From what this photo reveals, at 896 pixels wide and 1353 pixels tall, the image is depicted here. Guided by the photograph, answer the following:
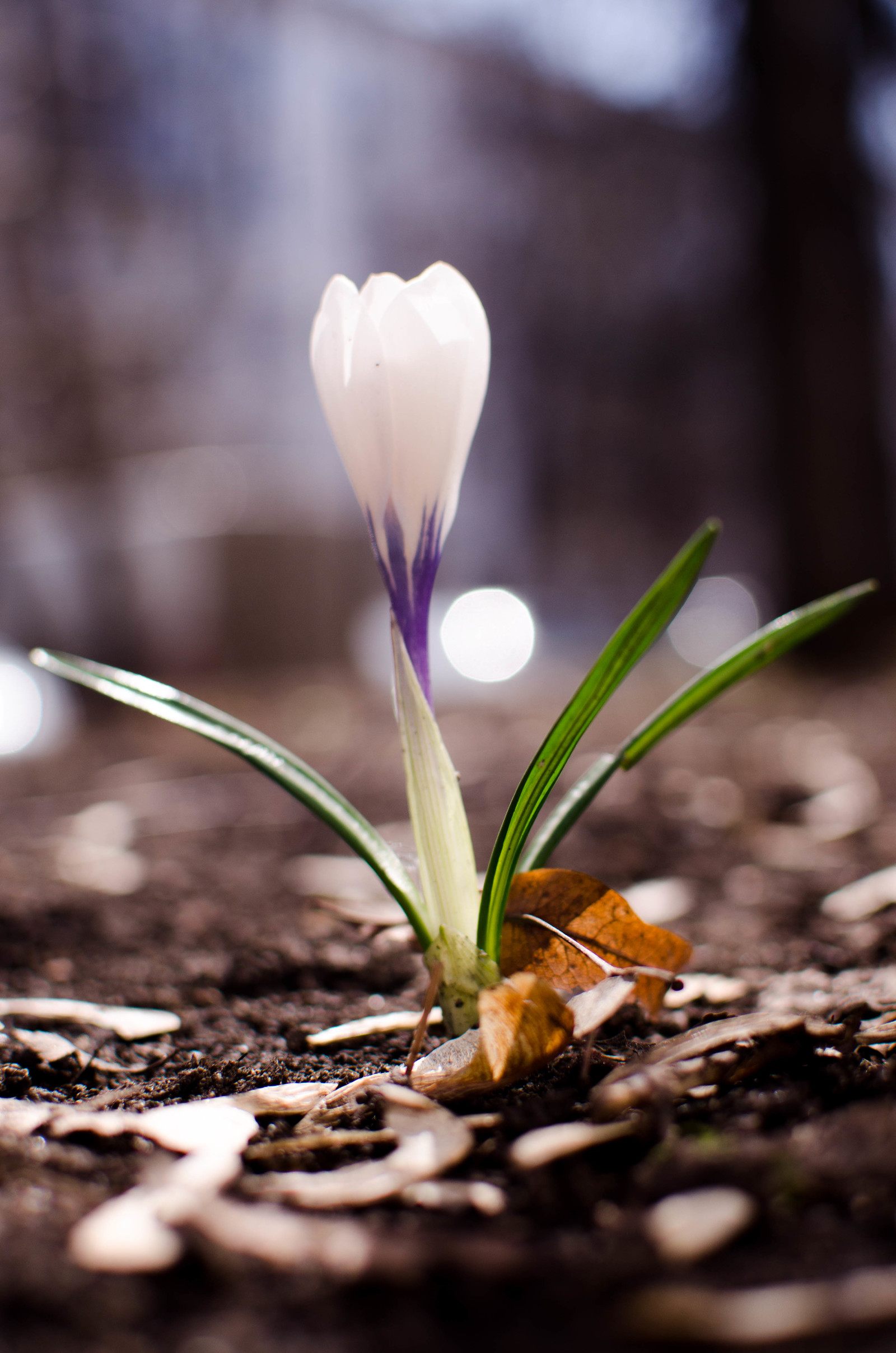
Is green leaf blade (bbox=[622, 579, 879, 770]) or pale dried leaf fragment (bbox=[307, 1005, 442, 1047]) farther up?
green leaf blade (bbox=[622, 579, 879, 770])

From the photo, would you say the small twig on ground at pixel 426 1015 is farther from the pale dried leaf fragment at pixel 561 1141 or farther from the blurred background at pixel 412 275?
the blurred background at pixel 412 275

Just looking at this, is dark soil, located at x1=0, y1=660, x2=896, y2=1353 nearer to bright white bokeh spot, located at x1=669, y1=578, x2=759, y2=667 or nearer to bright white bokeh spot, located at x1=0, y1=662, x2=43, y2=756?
bright white bokeh spot, located at x1=0, y1=662, x2=43, y2=756

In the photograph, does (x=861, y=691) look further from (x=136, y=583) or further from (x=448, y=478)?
(x=136, y=583)

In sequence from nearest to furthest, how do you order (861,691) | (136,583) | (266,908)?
1. (266,908)
2. (861,691)
3. (136,583)

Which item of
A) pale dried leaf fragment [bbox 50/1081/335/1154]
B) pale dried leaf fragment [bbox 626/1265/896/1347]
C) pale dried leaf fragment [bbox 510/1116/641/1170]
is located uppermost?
pale dried leaf fragment [bbox 50/1081/335/1154]

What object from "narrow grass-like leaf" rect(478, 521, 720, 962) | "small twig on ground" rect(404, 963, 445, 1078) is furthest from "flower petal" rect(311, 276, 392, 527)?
"small twig on ground" rect(404, 963, 445, 1078)

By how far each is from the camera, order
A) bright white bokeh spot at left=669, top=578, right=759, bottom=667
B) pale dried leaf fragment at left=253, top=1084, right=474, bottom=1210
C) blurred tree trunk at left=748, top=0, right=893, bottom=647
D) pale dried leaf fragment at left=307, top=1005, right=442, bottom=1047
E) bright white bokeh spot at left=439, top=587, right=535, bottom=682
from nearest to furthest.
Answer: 1. pale dried leaf fragment at left=253, top=1084, right=474, bottom=1210
2. pale dried leaf fragment at left=307, top=1005, right=442, bottom=1047
3. blurred tree trunk at left=748, top=0, right=893, bottom=647
4. bright white bokeh spot at left=439, top=587, right=535, bottom=682
5. bright white bokeh spot at left=669, top=578, right=759, bottom=667

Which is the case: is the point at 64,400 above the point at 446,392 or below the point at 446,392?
above

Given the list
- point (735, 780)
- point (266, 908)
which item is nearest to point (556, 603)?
point (735, 780)
